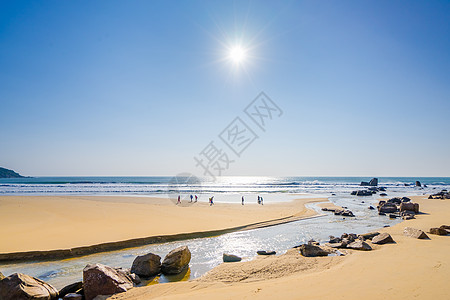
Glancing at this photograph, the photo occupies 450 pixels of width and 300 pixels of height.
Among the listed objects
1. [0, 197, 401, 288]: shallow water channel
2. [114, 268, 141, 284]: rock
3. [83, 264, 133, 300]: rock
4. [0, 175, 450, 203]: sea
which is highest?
[83, 264, 133, 300]: rock

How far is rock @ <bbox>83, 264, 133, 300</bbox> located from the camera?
5449 mm

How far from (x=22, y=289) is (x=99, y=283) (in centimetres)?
146

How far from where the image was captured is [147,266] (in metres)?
7.13

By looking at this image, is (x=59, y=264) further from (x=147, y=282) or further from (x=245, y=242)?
(x=245, y=242)

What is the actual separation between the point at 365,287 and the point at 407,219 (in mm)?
15695

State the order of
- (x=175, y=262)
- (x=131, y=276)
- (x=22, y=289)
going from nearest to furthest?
(x=22, y=289) → (x=131, y=276) → (x=175, y=262)

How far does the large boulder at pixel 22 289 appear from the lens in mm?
4918

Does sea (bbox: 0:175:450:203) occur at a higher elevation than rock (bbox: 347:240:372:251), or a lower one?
lower

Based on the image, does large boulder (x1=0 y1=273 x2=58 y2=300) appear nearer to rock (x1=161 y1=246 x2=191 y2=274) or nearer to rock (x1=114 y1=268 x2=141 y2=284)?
rock (x1=114 y1=268 x2=141 y2=284)

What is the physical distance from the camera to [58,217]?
1553 centimetres

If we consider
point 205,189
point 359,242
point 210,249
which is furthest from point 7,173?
point 359,242

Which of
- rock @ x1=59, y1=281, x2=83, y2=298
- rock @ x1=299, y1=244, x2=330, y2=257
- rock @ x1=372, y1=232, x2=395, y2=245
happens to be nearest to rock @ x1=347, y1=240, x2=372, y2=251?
rock @ x1=372, y1=232, x2=395, y2=245

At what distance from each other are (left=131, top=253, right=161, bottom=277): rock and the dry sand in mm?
1133

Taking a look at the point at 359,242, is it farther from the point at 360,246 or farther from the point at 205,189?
the point at 205,189
